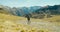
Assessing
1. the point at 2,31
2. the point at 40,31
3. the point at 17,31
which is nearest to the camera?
the point at 2,31

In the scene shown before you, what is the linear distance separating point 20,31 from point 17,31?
64 cm

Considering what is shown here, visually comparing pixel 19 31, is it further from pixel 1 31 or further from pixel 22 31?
pixel 1 31

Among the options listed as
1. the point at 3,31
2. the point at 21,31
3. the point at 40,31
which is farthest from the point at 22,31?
the point at 40,31

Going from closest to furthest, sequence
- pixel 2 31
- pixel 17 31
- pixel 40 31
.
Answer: pixel 2 31
pixel 17 31
pixel 40 31

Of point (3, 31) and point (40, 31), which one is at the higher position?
point (3, 31)

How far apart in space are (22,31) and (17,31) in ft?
2.03

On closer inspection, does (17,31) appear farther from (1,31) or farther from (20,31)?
(1,31)

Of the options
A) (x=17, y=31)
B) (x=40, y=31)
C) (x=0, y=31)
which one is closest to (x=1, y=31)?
(x=0, y=31)

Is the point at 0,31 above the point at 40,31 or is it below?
above

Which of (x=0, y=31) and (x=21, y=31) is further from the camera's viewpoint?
(x=21, y=31)

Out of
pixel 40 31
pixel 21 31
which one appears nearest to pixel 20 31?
pixel 21 31

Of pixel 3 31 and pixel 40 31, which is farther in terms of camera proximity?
pixel 40 31

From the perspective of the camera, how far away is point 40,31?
2183cm

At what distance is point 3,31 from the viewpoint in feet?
53.3
